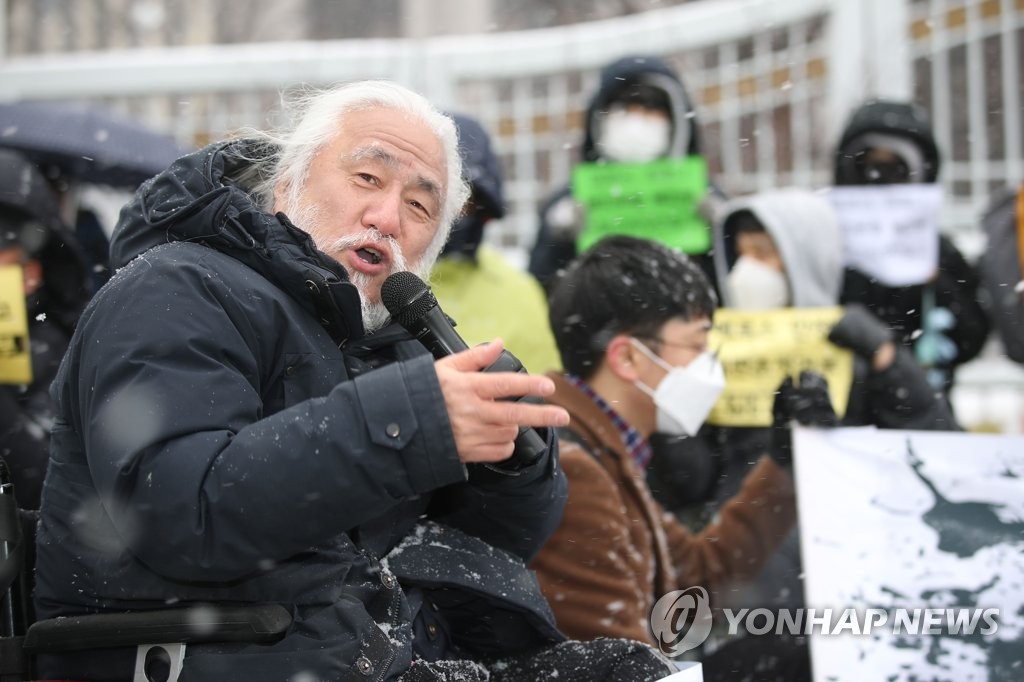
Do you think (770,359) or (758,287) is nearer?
(770,359)

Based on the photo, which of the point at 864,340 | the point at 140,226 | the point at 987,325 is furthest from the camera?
the point at 987,325

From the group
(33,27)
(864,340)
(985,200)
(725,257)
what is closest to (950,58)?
(985,200)

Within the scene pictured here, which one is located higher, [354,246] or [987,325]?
[354,246]

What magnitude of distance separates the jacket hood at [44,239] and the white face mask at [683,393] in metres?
2.16

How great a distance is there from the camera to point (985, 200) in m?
10.3

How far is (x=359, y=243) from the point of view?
3020 mm

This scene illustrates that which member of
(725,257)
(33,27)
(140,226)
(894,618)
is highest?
(33,27)

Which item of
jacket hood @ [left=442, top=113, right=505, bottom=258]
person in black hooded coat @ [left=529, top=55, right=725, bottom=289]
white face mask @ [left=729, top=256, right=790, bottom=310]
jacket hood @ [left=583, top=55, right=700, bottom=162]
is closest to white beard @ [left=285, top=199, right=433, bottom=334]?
jacket hood @ [left=442, top=113, right=505, bottom=258]

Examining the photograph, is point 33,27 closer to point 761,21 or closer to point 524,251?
point 524,251

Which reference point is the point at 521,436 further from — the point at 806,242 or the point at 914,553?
the point at 806,242

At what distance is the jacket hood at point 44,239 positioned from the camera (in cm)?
468

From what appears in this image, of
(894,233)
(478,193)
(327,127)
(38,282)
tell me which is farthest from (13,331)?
(894,233)

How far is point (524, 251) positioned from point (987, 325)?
19.4 feet

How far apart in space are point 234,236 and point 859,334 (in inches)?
104
